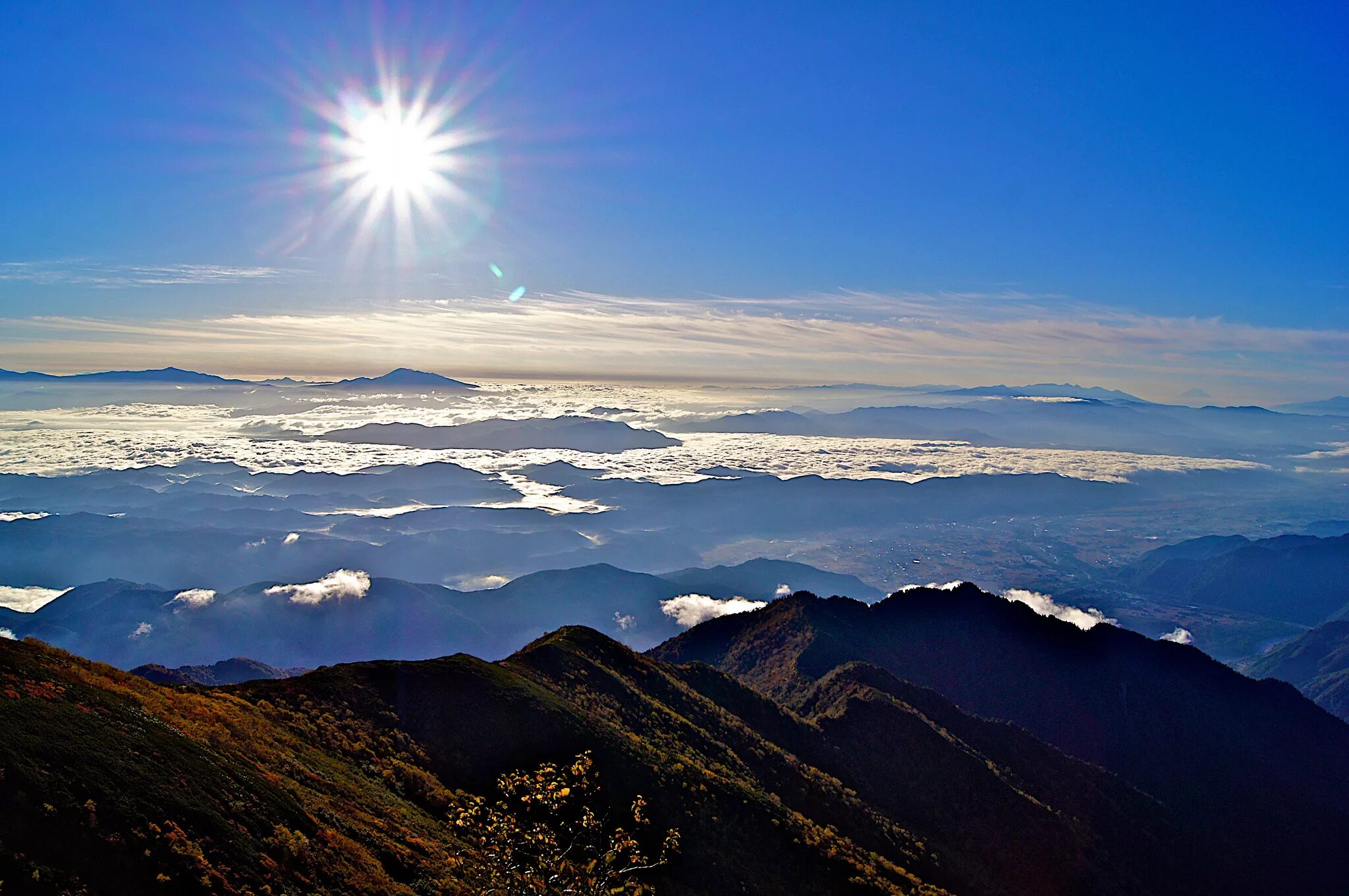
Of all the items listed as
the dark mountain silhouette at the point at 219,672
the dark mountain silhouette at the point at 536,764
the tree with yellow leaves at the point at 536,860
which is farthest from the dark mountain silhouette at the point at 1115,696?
the dark mountain silhouette at the point at 219,672

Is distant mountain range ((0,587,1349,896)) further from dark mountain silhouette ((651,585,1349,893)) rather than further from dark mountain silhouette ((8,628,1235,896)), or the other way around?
dark mountain silhouette ((651,585,1349,893))

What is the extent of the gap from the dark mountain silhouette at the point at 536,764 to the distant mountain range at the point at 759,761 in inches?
6.1

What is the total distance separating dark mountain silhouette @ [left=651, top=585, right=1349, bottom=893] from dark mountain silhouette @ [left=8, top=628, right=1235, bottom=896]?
9063mm

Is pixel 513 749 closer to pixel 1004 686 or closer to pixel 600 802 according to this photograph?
pixel 600 802

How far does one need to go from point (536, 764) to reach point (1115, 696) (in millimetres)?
87932

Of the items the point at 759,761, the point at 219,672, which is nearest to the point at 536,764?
the point at 759,761

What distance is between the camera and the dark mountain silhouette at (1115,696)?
3100 inches

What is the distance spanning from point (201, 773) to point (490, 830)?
10.00 metres

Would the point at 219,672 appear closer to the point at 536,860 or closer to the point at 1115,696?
the point at 536,860

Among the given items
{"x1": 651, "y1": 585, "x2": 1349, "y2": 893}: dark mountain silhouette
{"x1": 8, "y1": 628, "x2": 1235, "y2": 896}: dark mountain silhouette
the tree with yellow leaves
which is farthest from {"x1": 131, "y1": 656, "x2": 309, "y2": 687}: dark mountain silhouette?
the tree with yellow leaves

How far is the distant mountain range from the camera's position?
66.1 feet

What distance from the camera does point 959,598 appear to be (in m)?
106

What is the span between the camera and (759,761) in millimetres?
55594

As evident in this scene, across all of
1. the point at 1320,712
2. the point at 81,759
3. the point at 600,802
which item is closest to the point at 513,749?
the point at 600,802
